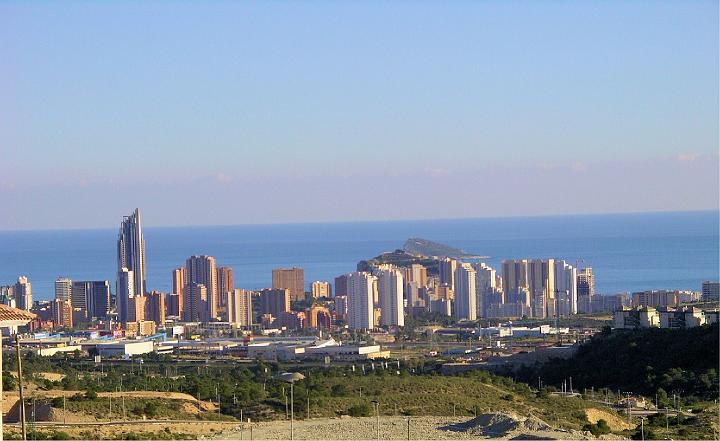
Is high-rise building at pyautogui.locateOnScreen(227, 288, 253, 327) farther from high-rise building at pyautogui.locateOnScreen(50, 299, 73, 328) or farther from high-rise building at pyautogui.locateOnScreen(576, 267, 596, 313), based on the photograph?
high-rise building at pyautogui.locateOnScreen(576, 267, 596, 313)

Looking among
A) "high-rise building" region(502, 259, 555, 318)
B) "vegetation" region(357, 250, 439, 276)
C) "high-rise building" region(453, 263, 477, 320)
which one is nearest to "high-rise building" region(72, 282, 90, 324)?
"high-rise building" region(453, 263, 477, 320)

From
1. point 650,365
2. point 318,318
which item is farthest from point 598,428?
point 318,318

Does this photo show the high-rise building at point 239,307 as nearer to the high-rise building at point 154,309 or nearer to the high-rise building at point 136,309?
the high-rise building at point 154,309

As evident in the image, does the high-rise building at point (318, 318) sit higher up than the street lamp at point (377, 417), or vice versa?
the street lamp at point (377, 417)

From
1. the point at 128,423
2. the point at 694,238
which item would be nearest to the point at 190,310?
the point at 128,423

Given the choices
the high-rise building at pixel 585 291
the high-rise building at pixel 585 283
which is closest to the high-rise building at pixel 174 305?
the high-rise building at pixel 585 291

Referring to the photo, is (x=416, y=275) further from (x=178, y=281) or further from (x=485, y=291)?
(x=178, y=281)
